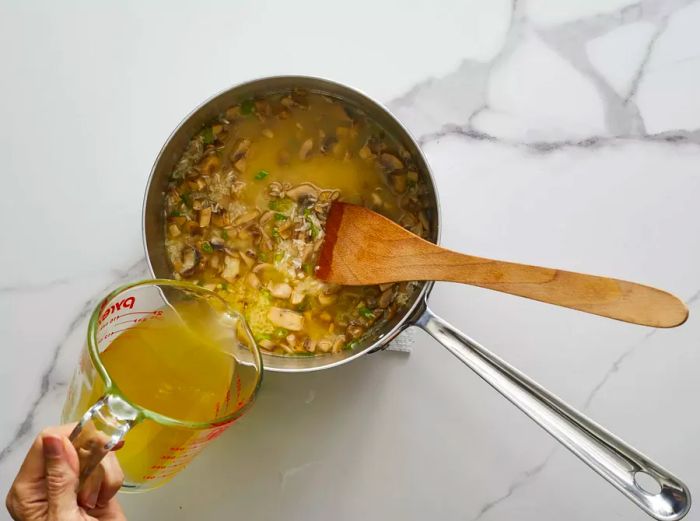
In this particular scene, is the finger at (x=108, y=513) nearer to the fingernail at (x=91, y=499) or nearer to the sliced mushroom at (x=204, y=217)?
the fingernail at (x=91, y=499)

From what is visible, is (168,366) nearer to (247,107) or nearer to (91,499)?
(91,499)

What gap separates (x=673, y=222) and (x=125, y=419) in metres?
0.82

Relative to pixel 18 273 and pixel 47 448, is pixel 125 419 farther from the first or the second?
pixel 18 273

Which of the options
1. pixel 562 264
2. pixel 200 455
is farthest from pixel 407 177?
pixel 200 455

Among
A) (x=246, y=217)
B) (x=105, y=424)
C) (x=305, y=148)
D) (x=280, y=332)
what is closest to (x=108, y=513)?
(x=105, y=424)

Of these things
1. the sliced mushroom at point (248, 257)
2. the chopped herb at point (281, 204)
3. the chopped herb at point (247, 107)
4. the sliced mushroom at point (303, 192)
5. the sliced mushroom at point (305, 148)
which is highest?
the chopped herb at point (247, 107)

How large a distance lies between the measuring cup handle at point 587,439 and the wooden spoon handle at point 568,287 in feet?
0.29

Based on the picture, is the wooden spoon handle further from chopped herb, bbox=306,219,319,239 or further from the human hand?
the human hand

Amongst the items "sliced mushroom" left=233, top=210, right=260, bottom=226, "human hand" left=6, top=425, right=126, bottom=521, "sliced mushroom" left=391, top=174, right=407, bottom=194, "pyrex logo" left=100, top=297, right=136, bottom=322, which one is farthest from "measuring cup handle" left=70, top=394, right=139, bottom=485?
"sliced mushroom" left=391, top=174, right=407, bottom=194

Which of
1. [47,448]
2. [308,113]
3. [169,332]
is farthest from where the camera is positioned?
[308,113]

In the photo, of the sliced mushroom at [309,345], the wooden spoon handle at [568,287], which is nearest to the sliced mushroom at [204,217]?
the sliced mushroom at [309,345]

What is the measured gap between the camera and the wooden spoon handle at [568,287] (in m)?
0.79

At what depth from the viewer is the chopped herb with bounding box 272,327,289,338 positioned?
3.37ft

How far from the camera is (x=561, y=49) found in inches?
43.3
